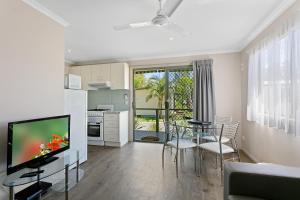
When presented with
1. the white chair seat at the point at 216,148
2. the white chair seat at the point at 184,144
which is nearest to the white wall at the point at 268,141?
the white chair seat at the point at 216,148

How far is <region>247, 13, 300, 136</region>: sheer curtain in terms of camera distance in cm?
197

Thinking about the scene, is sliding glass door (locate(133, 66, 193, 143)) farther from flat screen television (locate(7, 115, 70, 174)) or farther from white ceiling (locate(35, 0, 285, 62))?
flat screen television (locate(7, 115, 70, 174))

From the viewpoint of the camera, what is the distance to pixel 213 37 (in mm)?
3350

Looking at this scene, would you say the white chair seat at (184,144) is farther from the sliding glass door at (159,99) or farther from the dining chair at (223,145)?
the sliding glass door at (159,99)

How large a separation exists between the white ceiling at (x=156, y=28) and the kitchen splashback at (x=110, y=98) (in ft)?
3.88

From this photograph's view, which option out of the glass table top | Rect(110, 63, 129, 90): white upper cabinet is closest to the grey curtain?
Rect(110, 63, 129, 90): white upper cabinet

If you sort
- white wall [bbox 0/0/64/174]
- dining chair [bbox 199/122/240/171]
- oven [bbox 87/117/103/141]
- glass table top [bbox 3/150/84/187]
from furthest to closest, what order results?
oven [bbox 87/117/103/141], dining chair [bbox 199/122/240/171], white wall [bbox 0/0/64/174], glass table top [bbox 3/150/84/187]

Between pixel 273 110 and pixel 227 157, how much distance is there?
151 centimetres

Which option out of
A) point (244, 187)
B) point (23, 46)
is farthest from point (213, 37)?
point (23, 46)

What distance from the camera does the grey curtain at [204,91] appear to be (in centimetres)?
419

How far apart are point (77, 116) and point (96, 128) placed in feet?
5.35

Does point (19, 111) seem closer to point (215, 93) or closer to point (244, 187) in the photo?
point (244, 187)

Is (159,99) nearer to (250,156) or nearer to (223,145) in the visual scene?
(223,145)

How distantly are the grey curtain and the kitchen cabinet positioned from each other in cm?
195
